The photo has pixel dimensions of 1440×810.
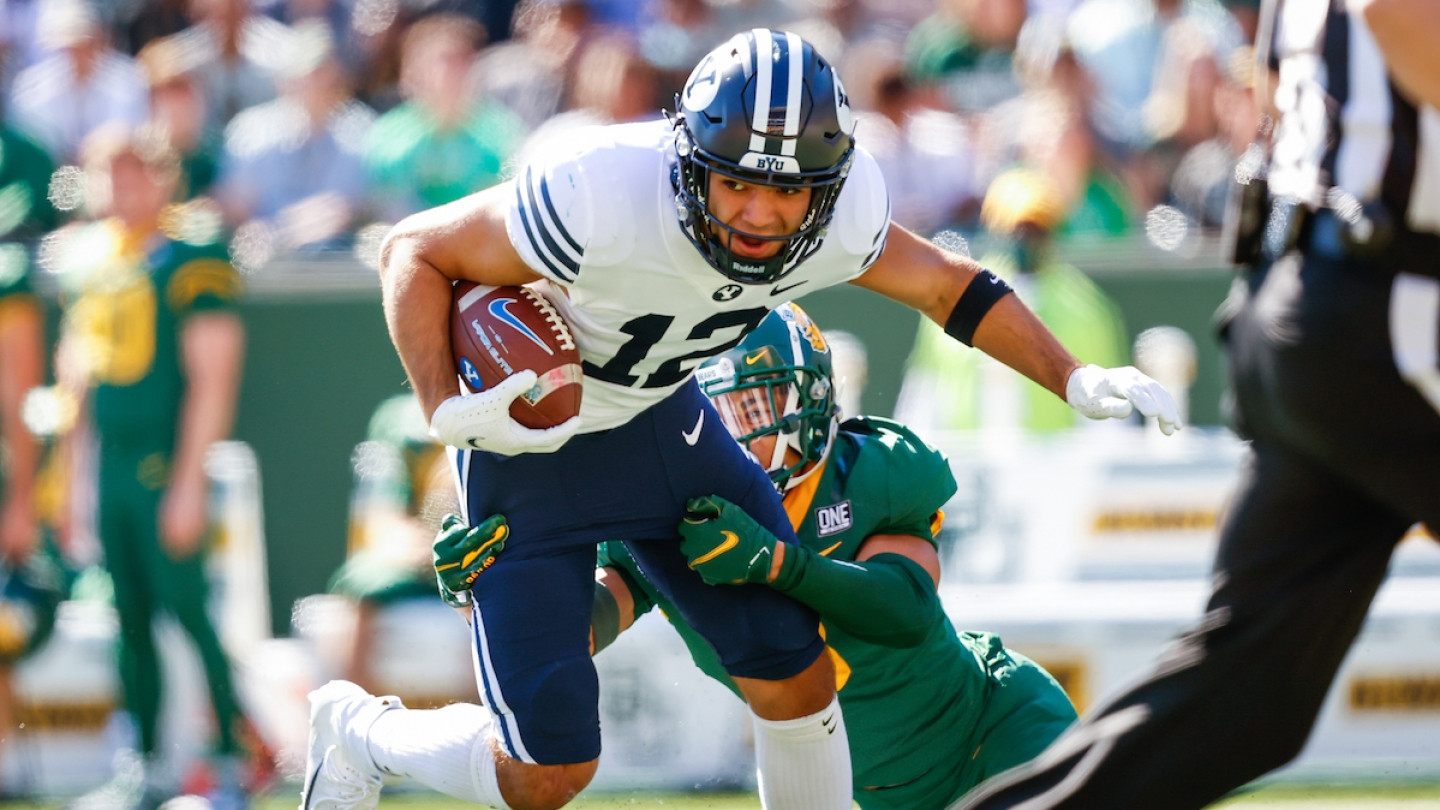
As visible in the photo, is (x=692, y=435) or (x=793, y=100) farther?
(x=692, y=435)

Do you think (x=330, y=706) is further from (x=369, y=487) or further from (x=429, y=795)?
(x=369, y=487)

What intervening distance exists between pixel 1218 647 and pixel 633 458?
1.22 m

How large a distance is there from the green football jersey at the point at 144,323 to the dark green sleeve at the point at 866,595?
3.30 meters

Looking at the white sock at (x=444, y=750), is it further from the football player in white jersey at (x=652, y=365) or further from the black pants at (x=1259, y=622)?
the black pants at (x=1259, y=622)

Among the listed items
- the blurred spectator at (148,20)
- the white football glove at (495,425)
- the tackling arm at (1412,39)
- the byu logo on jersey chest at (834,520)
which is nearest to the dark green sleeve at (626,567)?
the byu logo on jersey chest at (834,520)

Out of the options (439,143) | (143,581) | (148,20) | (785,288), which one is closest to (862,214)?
Answer: (785,288)

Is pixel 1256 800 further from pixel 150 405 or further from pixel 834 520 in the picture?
pixel 150 405

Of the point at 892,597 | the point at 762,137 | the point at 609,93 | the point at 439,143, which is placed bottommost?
the point at 892,597

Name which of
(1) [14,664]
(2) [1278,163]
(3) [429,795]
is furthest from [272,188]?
(2) [1278,163]

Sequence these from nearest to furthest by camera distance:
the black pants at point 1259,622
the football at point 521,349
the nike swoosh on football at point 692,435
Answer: the black pants at point 1259,622
the football at point 521,349
the nike swoosh on football at point 692,435

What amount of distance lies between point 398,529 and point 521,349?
268 centimetres

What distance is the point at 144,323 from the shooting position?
240 inches

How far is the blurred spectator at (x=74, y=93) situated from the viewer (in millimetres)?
7941

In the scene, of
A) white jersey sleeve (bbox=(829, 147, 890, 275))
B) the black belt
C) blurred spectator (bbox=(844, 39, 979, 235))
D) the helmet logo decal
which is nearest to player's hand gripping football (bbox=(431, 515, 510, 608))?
the helmet logo decal
